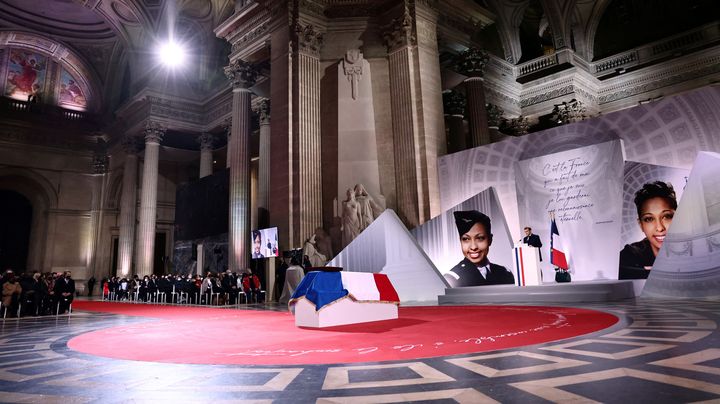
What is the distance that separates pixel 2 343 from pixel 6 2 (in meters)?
26.2

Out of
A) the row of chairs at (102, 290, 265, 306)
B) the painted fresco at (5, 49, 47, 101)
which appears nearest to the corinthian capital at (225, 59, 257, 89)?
the row of chairs at (102, 290, 265, 306)

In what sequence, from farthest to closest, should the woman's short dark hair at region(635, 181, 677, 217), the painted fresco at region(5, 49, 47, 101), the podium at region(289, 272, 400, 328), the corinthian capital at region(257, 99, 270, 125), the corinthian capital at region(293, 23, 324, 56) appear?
the painted fresco at region(5, 49, 47, 101) → the corinthian capital at region(257, 99, 270, 125) → the corinthian capital at region(293, 23, 324, 56) → the woman's short dark hair at region(635, 181, 677, 217) → the podium at region(289, 272, 400, 328)

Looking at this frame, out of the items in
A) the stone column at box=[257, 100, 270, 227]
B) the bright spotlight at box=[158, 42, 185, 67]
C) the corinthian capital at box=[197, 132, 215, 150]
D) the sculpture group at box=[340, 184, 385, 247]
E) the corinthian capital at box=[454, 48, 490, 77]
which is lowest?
the sculpture group at box=[340, 184, 385, 247]

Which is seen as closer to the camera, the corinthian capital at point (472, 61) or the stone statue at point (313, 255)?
the stone statue at point (313, 255)

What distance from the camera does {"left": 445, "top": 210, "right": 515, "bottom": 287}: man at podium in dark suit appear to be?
36.4 feet

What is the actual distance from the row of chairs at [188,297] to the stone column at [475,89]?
32.2ft

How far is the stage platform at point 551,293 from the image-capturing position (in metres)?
7.55

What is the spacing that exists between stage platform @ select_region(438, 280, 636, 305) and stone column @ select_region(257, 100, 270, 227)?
798 cm

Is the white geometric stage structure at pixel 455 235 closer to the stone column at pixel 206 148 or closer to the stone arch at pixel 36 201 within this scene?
the stone column at pixel 206 148

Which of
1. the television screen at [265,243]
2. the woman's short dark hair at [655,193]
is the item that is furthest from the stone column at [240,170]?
the woman's short dark hair at [655,193]

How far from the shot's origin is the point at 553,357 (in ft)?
9.39

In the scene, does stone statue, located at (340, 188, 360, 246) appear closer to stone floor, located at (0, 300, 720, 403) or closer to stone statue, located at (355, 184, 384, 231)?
stone statue, located at (355, 184, 384, 231)

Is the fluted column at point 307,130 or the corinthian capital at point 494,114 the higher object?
the corinthian capital at point 494,114

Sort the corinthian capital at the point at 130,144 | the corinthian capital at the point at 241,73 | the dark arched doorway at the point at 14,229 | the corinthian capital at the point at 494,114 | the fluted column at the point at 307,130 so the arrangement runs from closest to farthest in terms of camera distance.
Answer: the fluted column at the point at 307,130 < the corinthian capital at the point at 241,73 < the corinthian capital at the point at 494,114 < the corinthian capital at the point at 130,144 < the dark arched doorway at the point at 14,229
